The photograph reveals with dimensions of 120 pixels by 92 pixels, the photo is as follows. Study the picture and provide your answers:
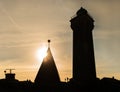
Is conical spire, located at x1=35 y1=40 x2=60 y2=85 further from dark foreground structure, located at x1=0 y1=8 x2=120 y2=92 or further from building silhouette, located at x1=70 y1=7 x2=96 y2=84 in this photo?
building silhouette, located at x1=70 y1=7 x2=96 y2=84

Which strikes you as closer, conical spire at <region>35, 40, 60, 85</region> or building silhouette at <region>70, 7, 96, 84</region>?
conical spire at <region>35, 40, 60, 85</region>

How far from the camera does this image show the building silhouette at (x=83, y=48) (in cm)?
6631

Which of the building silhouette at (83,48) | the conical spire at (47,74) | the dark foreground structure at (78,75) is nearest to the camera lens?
the conical spire at (47,74)

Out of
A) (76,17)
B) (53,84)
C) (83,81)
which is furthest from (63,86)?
(76,17)

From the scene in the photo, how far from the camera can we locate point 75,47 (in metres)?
69.2

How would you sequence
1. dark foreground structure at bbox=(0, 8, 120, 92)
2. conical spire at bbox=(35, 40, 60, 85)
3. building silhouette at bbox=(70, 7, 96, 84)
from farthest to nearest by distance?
building silhouette at bbox=(70, 7, 96, 84)
dark foreground structure at bbox=(0, 8, 120, 92)
conical spire at bbox=(35, 40, 60, 85)

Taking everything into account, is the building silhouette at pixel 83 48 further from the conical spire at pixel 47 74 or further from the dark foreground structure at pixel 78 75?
Answer: the conical spire at pixel 47 74

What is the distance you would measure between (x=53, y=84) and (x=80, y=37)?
1913cm

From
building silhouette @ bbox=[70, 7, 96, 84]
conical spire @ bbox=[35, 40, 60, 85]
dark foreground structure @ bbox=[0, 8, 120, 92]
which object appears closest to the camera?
conical spire @ bbox=[35, 40, 60, 85]

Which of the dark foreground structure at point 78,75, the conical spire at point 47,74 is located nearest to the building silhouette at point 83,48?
the dark foreground structure at point 78,75

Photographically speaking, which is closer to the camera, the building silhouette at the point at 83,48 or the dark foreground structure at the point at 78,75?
the dark foreground structure at the point at 78,75

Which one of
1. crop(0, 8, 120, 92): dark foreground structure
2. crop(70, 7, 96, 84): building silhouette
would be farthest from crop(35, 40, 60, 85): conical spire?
crop(70, 7, 96, 84): building silhouette

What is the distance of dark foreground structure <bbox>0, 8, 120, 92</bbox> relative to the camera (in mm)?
53000

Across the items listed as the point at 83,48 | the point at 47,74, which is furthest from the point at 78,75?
the point at 47,74
